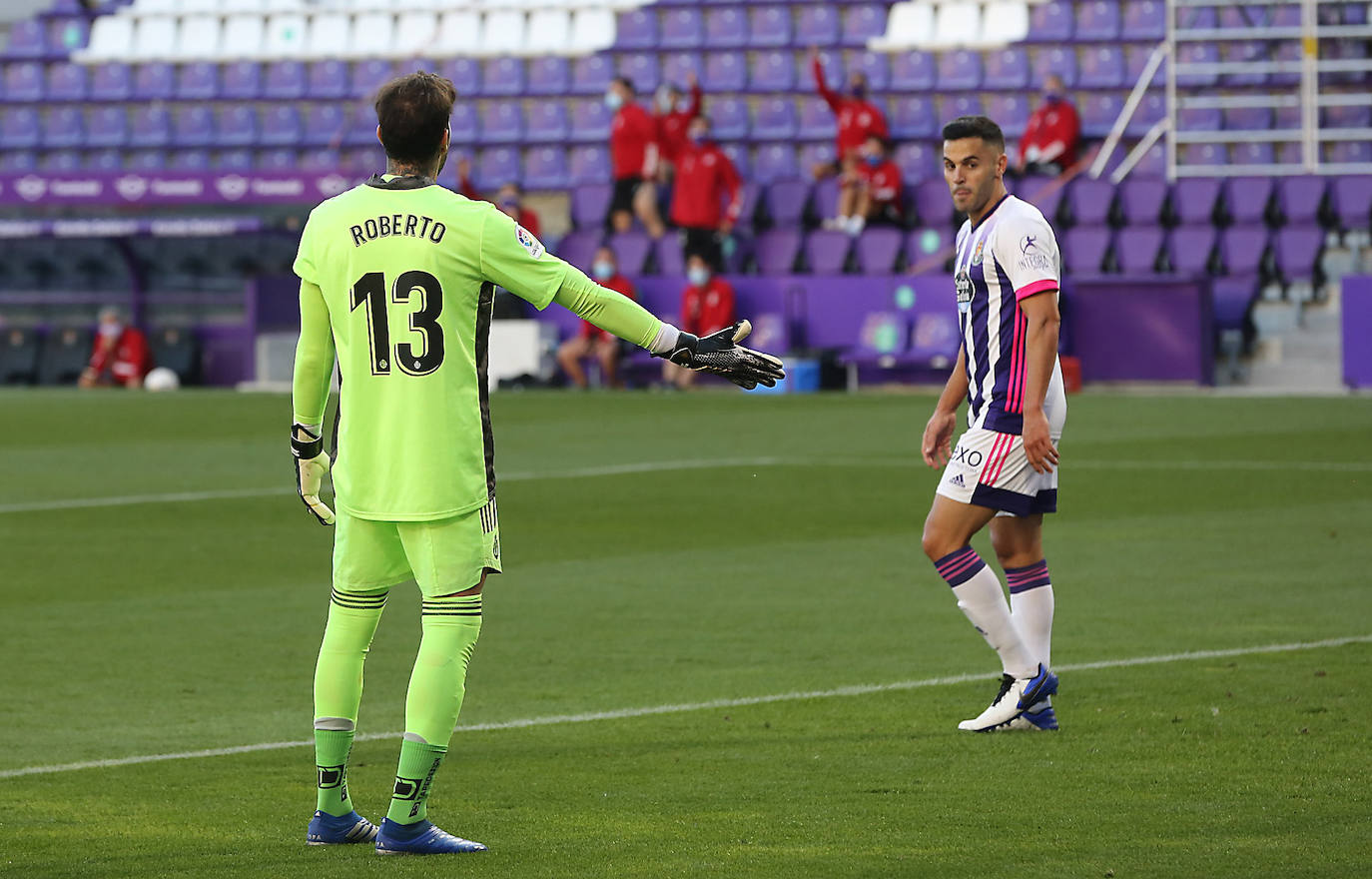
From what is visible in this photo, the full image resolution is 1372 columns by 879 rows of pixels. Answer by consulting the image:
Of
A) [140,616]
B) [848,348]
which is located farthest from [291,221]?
Result: [140,616]

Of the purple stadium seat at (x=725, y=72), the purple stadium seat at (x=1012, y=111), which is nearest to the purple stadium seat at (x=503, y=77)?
the purple stadium seat at (x=725, y=72)

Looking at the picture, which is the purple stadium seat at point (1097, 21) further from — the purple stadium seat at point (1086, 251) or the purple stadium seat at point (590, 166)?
the purple stadium seat at point (590, 166)

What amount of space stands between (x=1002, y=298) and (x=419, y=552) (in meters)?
2.40

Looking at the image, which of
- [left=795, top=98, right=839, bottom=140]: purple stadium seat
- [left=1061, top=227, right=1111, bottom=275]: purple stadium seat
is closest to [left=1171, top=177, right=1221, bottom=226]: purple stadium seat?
[left=1061, top=227, right=1111, bottom=275]: purple stadium seat

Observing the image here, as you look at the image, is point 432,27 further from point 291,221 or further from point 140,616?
point 140,616

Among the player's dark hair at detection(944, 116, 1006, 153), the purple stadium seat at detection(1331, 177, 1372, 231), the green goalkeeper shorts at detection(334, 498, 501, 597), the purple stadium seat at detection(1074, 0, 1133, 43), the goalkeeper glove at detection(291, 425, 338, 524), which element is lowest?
the green goalkeeper shorts at detection(334, 498, 501, 597)

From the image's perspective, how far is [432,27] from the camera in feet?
112

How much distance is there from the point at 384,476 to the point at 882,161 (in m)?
23.6

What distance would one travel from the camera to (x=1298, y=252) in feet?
88.2

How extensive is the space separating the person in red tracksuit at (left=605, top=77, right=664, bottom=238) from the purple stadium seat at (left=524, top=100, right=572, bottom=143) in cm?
236

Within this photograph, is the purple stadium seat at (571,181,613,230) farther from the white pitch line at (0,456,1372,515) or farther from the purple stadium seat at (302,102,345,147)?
the white pitch line at (0,456,1372,515)

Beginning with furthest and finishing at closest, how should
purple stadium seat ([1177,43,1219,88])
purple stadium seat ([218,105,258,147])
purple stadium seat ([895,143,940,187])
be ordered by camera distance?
purple stadium seat ([218,105,258,147])
purple stadium seat ([895,143,940,187])
purple stadium seat ([1177,43,1219,88])

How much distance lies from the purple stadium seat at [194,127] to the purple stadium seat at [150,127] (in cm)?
15

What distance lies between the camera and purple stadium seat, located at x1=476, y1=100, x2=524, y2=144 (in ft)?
105
